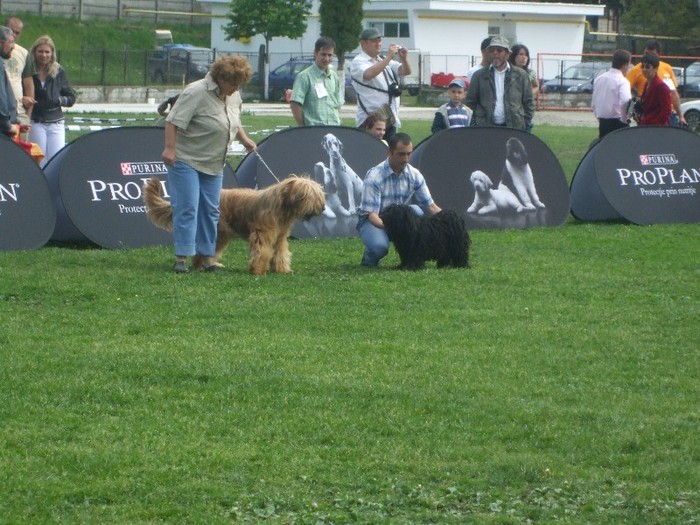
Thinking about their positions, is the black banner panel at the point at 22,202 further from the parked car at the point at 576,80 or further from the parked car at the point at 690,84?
the parked car at the point at 576,80

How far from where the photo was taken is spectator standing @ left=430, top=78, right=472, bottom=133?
50.9 feet

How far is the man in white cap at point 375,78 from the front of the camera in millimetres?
13945

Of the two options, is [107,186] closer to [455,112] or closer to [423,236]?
[423,236]

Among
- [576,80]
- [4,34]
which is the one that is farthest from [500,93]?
[576,80]

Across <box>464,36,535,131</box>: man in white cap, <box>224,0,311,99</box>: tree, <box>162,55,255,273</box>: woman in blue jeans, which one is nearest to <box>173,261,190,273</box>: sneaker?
<box>162,55,255,273</box>: woman in blue jeans

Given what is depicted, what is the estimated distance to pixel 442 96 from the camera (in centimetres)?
5184

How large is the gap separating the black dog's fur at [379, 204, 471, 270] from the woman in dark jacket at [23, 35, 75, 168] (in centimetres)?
451

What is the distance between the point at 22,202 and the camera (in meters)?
12.3

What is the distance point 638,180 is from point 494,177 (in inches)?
76.4

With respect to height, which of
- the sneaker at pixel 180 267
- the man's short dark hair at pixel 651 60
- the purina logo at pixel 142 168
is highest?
the man's short dark hair at pixel 651 60

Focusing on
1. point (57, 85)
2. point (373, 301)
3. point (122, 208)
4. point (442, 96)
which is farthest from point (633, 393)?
point (442, 96)

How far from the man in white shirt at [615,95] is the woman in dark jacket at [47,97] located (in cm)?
684

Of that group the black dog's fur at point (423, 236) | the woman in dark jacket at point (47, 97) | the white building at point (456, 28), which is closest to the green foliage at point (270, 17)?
the white building at point (456, 28)

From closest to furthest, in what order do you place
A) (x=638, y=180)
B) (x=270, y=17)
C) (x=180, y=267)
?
(x=180, y=267) → (x=638, y=180) → (x=270, y=17)
